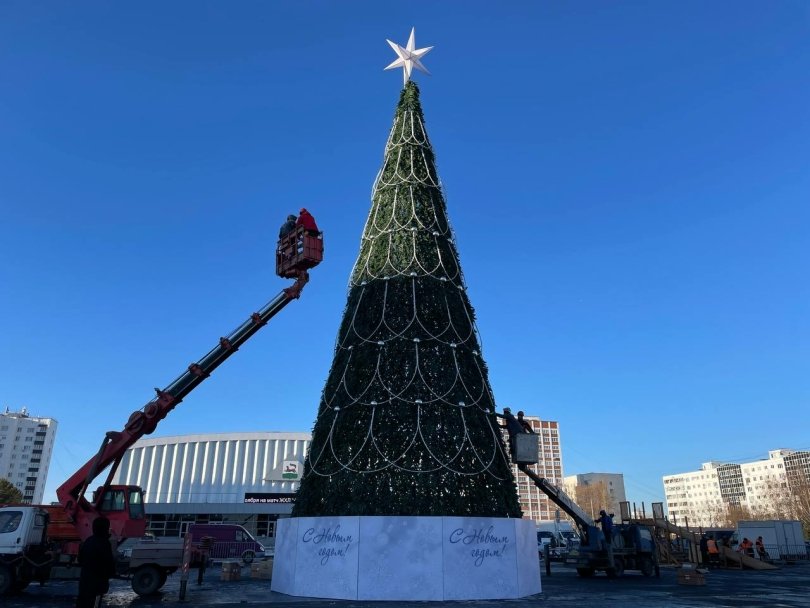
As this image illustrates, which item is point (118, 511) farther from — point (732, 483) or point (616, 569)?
point (732, 483)

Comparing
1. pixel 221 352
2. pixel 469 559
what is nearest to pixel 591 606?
pixel 469 559

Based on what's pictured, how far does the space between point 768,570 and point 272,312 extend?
2696 centimetres

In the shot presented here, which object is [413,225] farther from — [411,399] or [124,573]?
[124,573]

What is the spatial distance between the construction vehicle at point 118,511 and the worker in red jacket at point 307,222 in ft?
0.59

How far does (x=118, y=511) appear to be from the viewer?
63.4 feet

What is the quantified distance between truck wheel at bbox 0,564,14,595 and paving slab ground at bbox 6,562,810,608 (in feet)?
1.31

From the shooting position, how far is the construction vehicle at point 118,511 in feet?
53.4

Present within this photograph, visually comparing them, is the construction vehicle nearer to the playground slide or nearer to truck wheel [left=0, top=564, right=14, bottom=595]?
truck wheel [left=0, top=564, right=14, bottom=595]

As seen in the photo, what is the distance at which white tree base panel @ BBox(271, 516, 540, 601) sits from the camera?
1345cm

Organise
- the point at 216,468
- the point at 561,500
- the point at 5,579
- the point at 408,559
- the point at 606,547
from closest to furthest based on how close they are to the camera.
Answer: the point at 408,559 → the point at 5,579 → the point at 561,500 → the point at 606,547 → the point at 216,468

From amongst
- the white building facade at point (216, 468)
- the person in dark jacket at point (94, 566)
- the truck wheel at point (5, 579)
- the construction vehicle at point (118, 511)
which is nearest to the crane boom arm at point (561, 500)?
A: the construction vehicle at point (118, 511)

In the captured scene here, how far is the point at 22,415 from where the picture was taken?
140 metres

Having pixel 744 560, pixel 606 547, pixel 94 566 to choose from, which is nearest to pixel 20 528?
pixel 94 566

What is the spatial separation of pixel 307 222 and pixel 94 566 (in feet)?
46.5
